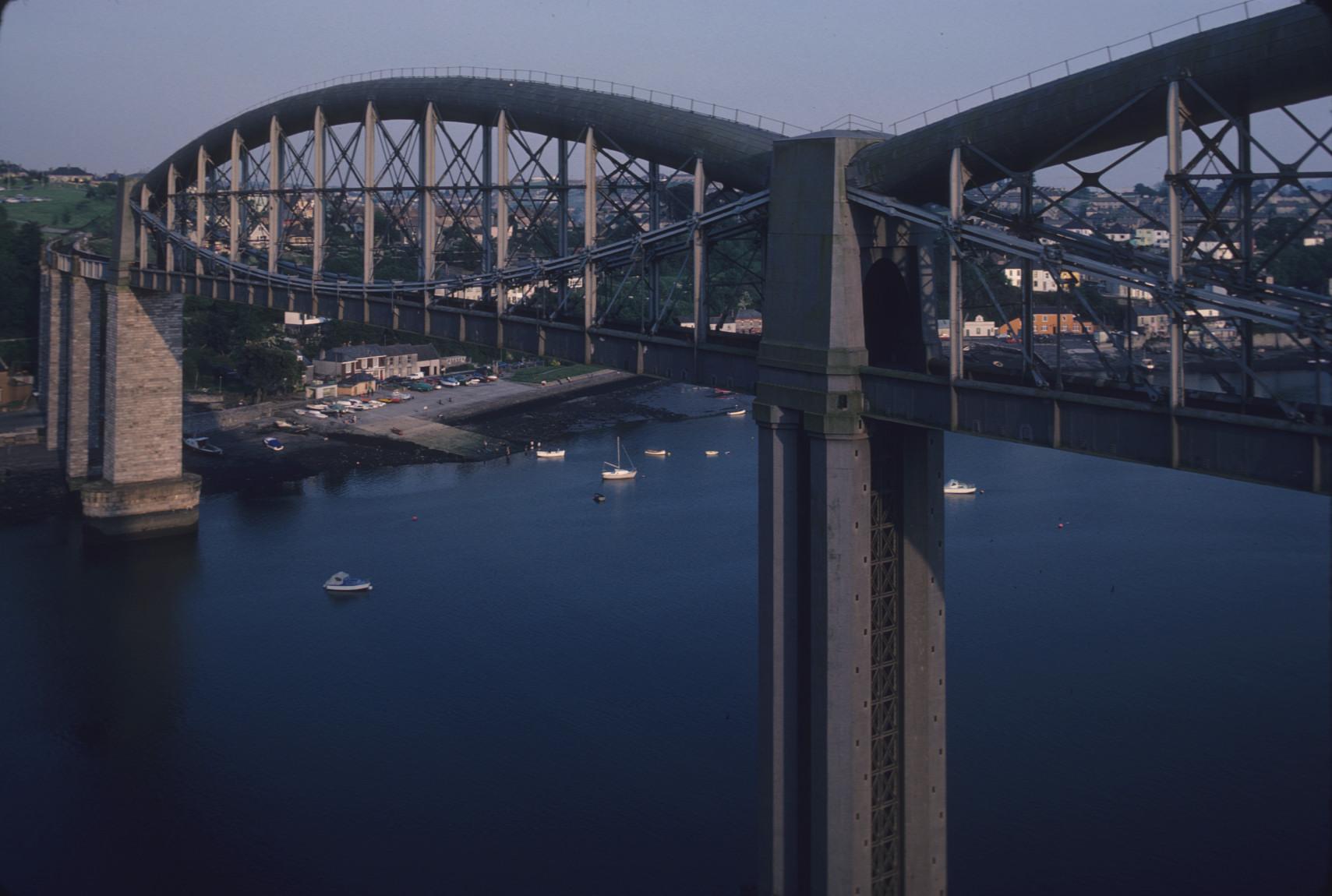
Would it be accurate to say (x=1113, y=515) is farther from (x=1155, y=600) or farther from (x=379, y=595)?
(x=379, y=595)

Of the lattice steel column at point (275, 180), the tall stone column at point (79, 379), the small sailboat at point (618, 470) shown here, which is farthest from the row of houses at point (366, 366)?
the lattice steel column at point (275, 180)

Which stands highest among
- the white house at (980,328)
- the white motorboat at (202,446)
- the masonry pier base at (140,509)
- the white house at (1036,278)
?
the white house at (1036,278)

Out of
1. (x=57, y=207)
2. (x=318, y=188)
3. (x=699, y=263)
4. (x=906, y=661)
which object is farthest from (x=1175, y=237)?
(x=57, y=207)

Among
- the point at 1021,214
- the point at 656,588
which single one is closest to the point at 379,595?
the point at 656,588

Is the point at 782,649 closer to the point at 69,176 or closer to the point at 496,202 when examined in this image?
the point at 496,202

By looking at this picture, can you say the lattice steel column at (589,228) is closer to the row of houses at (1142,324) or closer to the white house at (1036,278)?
the row of houses at (1142,324)
